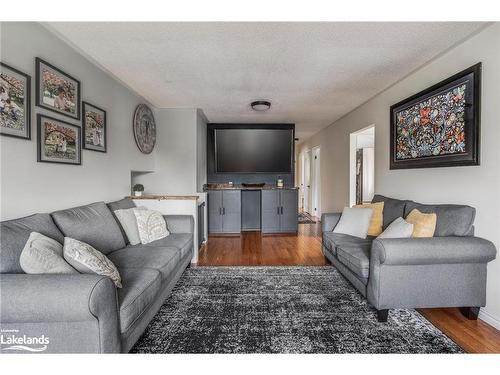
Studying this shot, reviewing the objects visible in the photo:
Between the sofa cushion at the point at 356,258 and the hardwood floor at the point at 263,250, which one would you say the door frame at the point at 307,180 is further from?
the sofa cushion at the point at 356,258

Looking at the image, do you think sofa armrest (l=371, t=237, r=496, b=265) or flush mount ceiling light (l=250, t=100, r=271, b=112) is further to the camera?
flush mount ceiling light (l=250, t=100, r=271, b=112)

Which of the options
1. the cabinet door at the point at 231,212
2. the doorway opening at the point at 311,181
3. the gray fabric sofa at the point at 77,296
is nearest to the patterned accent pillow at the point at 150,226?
the gray fabric sofa at the point at 77,296

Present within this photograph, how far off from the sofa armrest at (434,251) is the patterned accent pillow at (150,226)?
2.16 m

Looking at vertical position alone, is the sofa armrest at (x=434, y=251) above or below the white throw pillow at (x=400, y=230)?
below

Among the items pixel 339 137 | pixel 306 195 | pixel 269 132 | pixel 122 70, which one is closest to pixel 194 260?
pixel 122 70

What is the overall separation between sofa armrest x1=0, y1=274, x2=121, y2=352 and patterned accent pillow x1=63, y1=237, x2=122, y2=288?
0.26 meters

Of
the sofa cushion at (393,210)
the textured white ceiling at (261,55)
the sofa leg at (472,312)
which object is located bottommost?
the sofa leg at (472,312)

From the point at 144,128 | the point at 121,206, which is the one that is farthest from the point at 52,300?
the point at 144,128

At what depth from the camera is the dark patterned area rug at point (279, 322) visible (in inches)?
67.5

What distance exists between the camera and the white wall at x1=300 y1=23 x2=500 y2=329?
197 cm

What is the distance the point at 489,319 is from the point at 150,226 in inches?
122

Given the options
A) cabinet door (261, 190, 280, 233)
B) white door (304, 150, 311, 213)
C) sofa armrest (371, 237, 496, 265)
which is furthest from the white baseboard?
white door (304, 150, 311, 213)

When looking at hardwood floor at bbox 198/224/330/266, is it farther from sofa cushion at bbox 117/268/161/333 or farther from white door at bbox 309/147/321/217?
white door at bbox 309/147/321/217

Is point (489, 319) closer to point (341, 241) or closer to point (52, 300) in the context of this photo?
point (341, 241)
